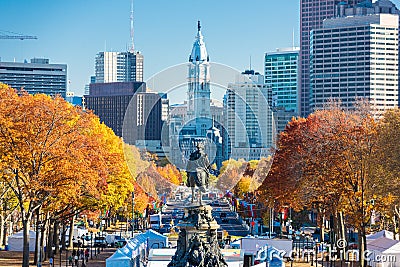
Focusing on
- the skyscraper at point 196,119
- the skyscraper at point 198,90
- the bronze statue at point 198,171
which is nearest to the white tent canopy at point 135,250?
the skyscraper at point 196,119

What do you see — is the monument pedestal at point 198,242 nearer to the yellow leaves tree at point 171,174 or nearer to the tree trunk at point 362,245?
the tree trunk at point 362,245

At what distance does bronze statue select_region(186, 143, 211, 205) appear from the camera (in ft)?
153

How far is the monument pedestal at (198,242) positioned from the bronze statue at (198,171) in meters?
1.14

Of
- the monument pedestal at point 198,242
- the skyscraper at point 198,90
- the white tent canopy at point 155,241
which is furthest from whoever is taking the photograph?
the white tent canopy at point 155,241

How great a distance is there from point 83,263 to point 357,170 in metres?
20.4

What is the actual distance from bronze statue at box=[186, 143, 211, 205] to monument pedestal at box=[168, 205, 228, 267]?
1140 mm

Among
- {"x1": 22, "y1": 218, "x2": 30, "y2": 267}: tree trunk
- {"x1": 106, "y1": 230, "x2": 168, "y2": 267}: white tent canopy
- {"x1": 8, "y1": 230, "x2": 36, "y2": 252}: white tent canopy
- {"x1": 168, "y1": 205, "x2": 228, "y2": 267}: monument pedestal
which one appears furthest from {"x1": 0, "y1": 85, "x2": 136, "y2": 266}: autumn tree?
{"x1": 8, "y1": 230, "x2": 36, "y2": 252}: white tent canopy

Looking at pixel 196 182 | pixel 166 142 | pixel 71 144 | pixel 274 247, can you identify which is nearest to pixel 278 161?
pixel 166 142

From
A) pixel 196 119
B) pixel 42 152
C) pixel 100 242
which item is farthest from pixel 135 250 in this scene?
pixel 100 242

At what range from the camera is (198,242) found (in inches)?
1841

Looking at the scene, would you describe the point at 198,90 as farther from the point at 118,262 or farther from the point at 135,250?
the point at 118,262

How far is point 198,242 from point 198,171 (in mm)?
3634

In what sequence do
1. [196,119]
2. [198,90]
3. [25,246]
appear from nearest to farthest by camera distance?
[25,246]
[198,90]
[196,119]

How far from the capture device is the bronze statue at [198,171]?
153 feet
